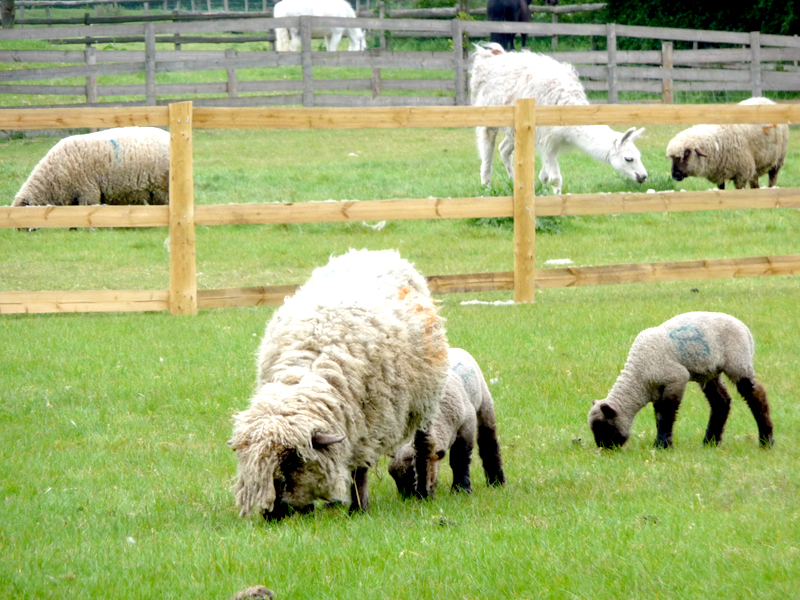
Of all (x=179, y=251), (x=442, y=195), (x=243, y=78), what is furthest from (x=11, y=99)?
(x=179, y=251)

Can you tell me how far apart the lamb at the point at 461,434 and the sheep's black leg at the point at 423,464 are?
0.02 metres

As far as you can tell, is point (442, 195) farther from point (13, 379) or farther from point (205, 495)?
point (205, 495)

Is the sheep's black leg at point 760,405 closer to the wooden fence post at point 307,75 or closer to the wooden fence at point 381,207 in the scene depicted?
the wooden fence at point 381,207

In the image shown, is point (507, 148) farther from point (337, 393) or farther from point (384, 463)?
point (337, 393)

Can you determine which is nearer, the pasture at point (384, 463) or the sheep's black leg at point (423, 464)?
the pasture at point (384, 463)

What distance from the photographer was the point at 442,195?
14.2m

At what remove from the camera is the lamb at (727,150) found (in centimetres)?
1513

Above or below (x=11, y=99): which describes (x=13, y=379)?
below

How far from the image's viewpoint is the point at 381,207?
29.7 ft

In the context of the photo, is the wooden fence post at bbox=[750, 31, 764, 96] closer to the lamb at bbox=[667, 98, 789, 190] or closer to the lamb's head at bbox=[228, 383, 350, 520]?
the lamb at bbox=[667, 98, 789, 190]

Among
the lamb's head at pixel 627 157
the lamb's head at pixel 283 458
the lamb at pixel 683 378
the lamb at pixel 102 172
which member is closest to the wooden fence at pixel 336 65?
the lamb at pixel 102 172

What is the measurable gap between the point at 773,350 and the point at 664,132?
1422cm

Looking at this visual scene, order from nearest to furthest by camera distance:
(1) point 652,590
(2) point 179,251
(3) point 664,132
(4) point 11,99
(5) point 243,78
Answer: (1) point 652,590 < (2) point 179,251 < (3) point 664,132 < (4) point 11,99 < (5) point 243,78

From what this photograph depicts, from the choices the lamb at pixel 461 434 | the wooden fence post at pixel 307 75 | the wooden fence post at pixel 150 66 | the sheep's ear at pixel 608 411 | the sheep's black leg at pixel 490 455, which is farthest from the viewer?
the wooden fence post at pixel 307 75
